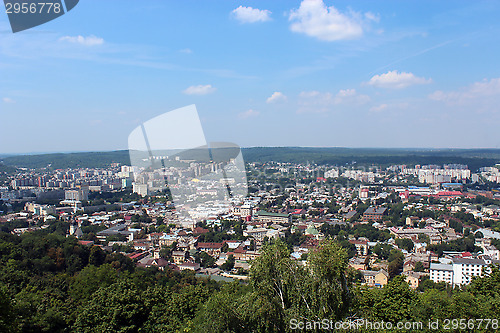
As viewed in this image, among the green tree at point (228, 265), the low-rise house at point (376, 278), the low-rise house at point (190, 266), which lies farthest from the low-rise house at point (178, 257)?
the low-rise house at point (376, 278)

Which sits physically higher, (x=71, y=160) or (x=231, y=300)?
(x=71, y=160)

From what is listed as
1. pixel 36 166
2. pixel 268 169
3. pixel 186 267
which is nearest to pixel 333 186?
pixel 268 169

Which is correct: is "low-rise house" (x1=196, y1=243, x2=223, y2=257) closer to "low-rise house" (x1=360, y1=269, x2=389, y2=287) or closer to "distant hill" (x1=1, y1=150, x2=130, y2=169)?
"low-rise house" (x1=360, y1=269, x2=389, y2=287)

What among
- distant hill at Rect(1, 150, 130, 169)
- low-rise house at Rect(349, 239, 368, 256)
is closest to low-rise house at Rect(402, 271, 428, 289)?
low-rise house at Rect(349, 239, 368, 256)

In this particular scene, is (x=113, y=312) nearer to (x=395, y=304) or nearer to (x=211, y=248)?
(x=395, y=304)

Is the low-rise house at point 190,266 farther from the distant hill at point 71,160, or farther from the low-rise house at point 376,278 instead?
the distant hill at point 71,160

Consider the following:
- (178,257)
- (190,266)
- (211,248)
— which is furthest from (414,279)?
(178,257)

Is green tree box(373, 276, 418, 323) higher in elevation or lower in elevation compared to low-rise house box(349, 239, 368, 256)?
higher

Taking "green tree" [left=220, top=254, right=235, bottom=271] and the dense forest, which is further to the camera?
"green tree" [left=220, top=254, right=235, bottom=271]
